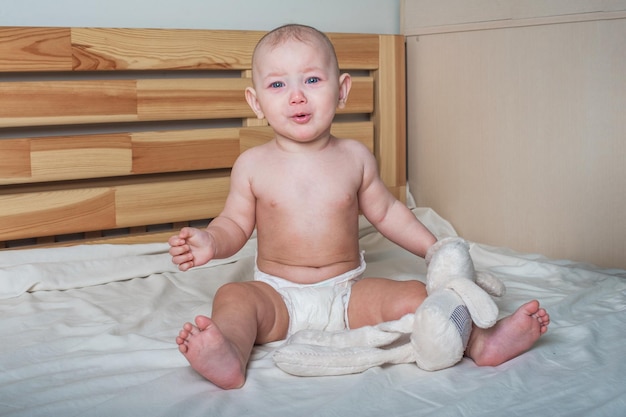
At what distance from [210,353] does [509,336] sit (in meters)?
0.39

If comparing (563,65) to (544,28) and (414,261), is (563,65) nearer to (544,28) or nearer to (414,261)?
(544,28)

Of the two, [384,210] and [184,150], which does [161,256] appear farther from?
[384,210]

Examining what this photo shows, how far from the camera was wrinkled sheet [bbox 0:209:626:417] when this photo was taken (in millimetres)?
934

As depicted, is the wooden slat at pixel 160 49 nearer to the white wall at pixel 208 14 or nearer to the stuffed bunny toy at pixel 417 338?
the white wall at pixel 208 14

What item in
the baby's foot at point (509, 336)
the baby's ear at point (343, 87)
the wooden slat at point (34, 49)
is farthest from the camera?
the wooden slat at point (34, 49)

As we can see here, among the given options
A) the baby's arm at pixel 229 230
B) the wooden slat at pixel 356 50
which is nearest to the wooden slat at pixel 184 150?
the wooden slat at pixel 356 50

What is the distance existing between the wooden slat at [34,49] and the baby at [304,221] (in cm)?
54

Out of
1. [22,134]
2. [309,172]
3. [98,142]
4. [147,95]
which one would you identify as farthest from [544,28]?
[22,134]

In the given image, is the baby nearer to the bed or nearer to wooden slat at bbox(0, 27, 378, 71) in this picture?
the bed

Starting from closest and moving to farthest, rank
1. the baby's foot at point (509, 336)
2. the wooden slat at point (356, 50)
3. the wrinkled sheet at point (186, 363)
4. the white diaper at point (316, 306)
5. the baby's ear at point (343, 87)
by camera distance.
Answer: the wrinkled sheet at point (186, 363)
the baby's foot at point (509, 336)
the white diaper at point (316, 306)
the baby's ear at point (343, 87)
the wooden slat at point (356, 50)

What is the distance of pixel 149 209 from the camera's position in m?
1.77

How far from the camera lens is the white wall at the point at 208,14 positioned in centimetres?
170

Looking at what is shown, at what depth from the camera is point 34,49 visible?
1613mm

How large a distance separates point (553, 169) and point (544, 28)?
306 mm
